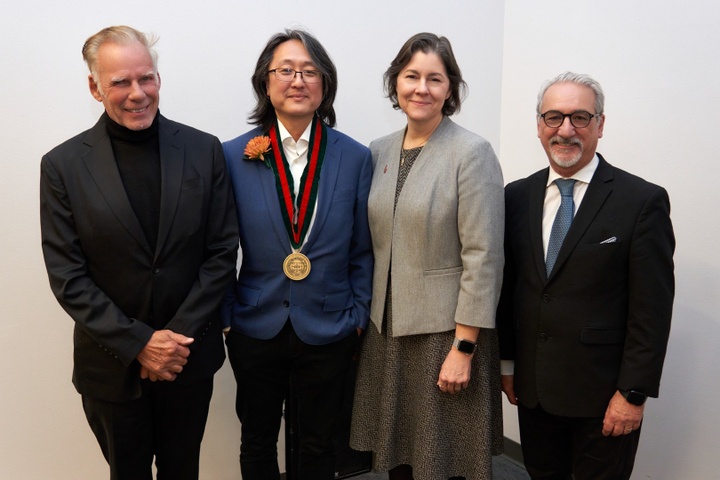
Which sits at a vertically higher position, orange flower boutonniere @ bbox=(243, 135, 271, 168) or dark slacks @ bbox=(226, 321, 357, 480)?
orange flower boutonniere @ bbox=(243, 135, 271, 168)

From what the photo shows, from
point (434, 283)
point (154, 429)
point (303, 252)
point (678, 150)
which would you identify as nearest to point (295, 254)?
point (303, 252)

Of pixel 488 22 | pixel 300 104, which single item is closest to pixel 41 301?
pixel 300 104

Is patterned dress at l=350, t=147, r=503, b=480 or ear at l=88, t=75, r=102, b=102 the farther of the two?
patterned dress at l=350, t=147, r=503, b=480

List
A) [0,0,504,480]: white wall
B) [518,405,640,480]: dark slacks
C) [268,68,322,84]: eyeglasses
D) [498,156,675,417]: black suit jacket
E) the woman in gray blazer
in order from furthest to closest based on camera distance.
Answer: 1. [0,0,504,480]: white wall
2. [268,68,322,84]: eyeglasses
3. the woman in gray blazer
4. [518,405,640,480]: dark slacks
5. [498,156,675,417]: black suit jacket

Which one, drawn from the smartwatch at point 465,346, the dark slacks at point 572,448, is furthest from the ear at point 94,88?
the dark slacks at point 572,448

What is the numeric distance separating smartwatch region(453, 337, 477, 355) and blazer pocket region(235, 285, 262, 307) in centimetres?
71

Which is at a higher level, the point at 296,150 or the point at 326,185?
the point at 296,150

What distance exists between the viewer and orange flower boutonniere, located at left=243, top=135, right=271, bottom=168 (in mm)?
2209

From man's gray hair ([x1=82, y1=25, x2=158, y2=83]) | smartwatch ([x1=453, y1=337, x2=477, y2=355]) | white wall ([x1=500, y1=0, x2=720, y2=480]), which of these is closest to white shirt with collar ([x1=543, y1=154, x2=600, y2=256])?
smartwatch ([x1=453, y1=337, x2=477, y2=355])

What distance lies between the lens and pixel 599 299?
1.95m

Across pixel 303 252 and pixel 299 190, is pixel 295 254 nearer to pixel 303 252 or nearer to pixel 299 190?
pixel 303 252

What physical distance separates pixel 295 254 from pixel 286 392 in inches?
23.5

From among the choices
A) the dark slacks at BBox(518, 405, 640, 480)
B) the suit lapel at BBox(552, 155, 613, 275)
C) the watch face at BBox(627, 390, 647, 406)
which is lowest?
the dark slacks at BBox(518, 405, 640, 480)

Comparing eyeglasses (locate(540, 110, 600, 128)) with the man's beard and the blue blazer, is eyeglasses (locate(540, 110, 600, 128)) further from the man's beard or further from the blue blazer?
the blue blazer
